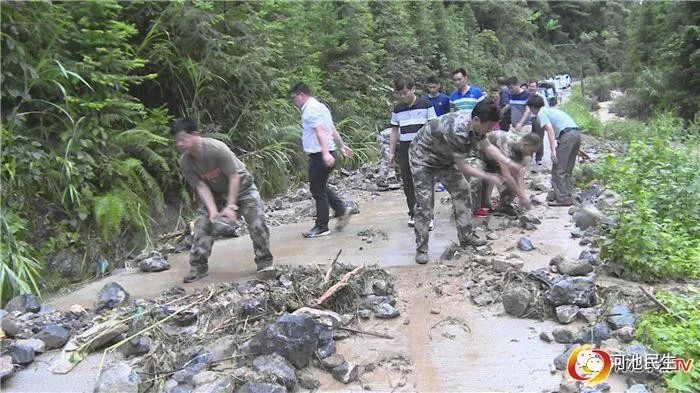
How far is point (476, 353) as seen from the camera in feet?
11.9

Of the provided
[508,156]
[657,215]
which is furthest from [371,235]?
[657,215]

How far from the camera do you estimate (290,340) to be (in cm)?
348

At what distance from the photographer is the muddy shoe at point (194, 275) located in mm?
5086

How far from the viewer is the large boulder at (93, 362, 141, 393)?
10.4 feet

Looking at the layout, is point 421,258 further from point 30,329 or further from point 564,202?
point 30,329

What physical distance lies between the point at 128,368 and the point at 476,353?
231 cm

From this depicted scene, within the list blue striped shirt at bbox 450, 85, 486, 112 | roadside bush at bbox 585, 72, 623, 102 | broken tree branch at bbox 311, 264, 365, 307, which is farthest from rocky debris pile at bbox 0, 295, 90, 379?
roadside bush at bbox 585, 72, 623, 102

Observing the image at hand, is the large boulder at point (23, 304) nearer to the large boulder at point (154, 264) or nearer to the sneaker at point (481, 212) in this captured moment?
the large boulder at point (154, 264)

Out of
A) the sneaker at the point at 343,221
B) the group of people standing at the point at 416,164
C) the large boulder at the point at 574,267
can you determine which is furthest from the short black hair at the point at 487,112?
the sneaker at the point at 343,221

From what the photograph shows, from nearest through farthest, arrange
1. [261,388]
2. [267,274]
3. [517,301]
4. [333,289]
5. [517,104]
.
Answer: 1. [261,388]
2. [517,301]
3. [333,289]
4. [267,274]
5. [517,104]

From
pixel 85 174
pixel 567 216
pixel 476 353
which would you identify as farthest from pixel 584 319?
pixel 85 174

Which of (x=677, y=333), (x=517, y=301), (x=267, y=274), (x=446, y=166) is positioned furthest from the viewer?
(x=446, y=166)

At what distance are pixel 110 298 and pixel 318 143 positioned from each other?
2749 millimetres

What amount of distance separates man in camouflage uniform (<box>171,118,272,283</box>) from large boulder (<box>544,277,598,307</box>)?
2.60 metres
